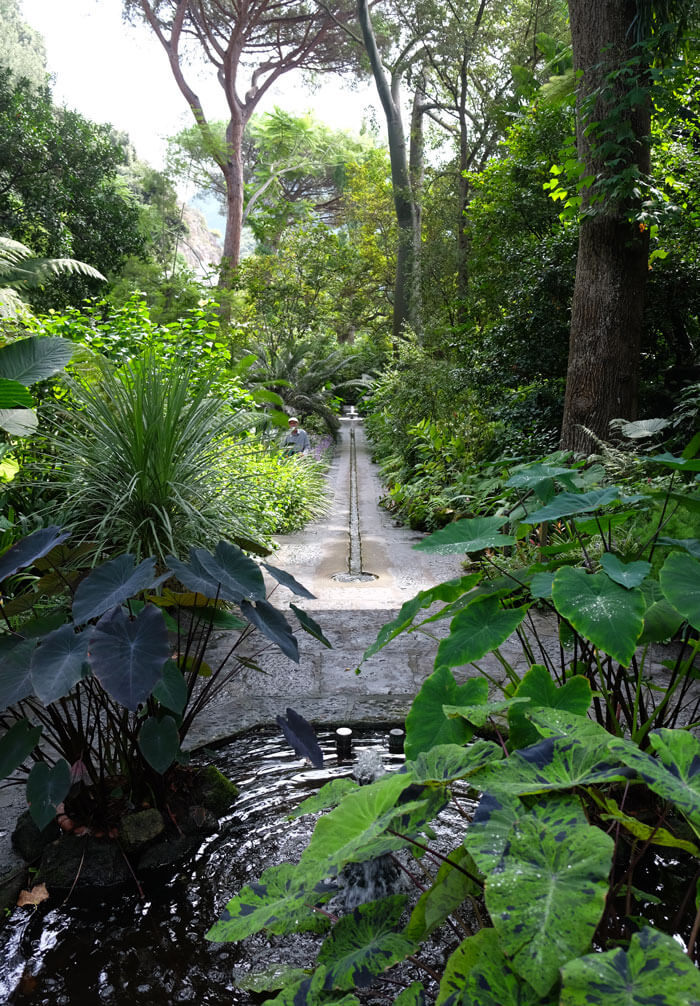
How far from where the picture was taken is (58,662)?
4.34ft

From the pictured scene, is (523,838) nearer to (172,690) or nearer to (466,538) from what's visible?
(466,538)

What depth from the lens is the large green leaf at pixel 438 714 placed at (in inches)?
47.1

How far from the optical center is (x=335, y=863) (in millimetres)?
794

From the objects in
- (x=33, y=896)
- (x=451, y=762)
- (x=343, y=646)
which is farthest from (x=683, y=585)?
(x=343, y=646)

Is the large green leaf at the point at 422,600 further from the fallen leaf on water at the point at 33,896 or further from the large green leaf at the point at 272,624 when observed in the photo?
the fallen leaf on water at the point at 33,896

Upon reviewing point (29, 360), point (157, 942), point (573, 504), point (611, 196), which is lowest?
point (157, 942)

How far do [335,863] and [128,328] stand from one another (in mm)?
5579

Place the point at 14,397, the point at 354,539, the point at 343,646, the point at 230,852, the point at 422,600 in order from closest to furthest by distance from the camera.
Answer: the point at 422,600 → the point at 230,852 → the point at 14,397 → the point at 343,646 → the point at 354,539

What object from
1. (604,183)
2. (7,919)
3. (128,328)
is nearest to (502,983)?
(7,919)

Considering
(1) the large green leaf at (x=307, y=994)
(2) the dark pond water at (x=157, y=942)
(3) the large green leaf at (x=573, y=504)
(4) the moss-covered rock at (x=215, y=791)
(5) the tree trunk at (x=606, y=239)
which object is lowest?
(2) the dark pond water at (x=157, y=942)

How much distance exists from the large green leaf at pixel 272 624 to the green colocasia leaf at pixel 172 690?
0.21 meters

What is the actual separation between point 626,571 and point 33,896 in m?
1.58

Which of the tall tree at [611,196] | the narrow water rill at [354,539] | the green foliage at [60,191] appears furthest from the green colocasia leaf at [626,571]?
the green foliage at [60,191]

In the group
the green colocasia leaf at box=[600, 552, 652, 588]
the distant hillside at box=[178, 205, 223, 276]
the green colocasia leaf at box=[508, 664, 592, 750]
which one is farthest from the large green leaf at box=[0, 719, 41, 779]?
the distant hillside at box=[178, 205, 223, 276]
